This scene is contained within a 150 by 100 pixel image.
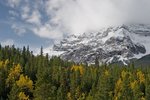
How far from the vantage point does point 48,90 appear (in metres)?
68.2

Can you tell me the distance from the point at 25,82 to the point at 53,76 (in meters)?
20.7

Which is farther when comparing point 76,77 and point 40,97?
point 76,77

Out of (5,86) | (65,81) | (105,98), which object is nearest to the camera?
(105,98)

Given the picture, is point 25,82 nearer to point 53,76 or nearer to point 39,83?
point 53,76

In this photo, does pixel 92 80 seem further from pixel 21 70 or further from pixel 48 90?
pixel 48 90

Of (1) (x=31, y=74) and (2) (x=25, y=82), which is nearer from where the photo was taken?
(2) (x=25, y=82)

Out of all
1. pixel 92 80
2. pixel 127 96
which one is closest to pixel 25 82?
pixel 92 80

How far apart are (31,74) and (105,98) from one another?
85.2 metres

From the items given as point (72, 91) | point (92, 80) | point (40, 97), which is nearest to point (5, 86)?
point (72, 91)

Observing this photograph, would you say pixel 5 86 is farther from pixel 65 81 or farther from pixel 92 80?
pixel 92 80

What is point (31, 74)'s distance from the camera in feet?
600

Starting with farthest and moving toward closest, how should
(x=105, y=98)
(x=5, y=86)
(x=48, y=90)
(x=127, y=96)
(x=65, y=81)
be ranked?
(x=65, y=81)
(x=5, y=86)
(x=127, y=96)
(x=105, y=98)
(x=48, y=90)

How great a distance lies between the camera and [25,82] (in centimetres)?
15900

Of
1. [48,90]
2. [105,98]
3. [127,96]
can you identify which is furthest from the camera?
[127,96]
